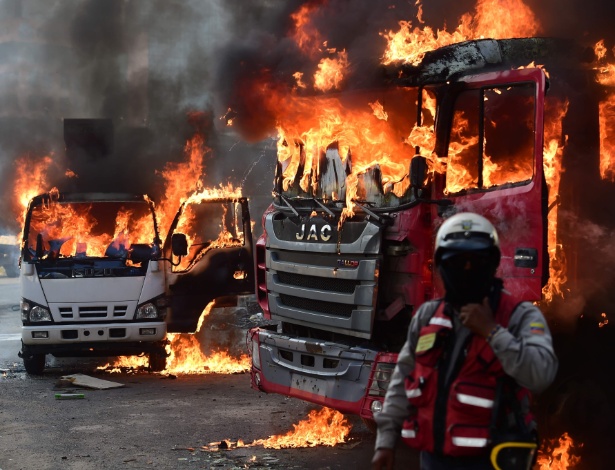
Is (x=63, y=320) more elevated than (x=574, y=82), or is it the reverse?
(x=574, y=82)

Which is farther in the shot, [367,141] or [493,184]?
[367,141]

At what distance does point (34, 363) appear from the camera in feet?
38.3

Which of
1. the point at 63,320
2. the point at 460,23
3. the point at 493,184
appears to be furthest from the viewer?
the point at 63,320

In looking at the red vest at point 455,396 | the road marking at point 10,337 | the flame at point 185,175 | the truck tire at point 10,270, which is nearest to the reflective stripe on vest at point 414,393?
the red vest at point 455,396

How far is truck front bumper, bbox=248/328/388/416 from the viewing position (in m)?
6.67

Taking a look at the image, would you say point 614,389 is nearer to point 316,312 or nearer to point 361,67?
point 316,312

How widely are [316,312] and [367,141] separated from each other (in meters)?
1.39

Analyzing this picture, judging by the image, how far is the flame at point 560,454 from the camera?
22.2ft

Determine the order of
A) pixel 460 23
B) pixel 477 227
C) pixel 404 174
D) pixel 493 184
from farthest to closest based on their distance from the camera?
pixel 460 23 → pixel 404 174 → pixel 493 184 → pixel 477 227

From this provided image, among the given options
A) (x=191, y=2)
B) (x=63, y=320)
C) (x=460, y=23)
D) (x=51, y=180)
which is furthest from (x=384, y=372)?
A: (x=191, y=2)

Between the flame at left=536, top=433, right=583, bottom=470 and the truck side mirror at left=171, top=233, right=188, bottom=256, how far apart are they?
543cm

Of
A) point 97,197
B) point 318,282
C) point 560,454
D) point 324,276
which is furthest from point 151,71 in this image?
point 560,454

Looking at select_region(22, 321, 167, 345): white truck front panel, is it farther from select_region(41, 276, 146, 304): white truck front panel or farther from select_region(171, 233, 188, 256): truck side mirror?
select_region(171, 233, 188, 256): truck side mirror

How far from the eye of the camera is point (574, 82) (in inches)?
265
